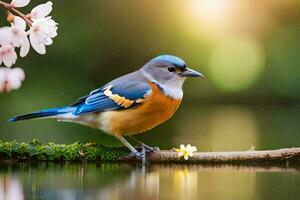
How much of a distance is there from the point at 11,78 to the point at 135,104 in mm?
609

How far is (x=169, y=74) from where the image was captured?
5.54 feet

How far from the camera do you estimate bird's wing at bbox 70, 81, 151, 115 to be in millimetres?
1682

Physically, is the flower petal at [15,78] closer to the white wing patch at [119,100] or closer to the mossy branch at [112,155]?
the mossy branch at [112,155]

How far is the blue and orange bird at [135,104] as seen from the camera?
1.67m

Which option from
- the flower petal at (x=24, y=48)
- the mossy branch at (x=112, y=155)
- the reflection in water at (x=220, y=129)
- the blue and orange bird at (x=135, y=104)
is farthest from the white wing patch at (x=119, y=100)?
the flower petal at (x=24, y=48)

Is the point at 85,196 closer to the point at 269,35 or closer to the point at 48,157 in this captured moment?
the point at 48,157

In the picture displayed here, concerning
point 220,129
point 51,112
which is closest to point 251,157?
point 51,112

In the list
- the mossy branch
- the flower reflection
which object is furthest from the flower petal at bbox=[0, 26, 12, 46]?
the mossy branch

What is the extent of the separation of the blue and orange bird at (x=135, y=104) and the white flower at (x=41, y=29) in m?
0.56

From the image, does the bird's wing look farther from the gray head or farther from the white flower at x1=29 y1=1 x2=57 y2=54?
the white flower at x1=29 y1=1 x2=57 y2=54

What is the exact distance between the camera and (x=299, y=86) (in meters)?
3.33

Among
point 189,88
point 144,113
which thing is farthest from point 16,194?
point 189,88

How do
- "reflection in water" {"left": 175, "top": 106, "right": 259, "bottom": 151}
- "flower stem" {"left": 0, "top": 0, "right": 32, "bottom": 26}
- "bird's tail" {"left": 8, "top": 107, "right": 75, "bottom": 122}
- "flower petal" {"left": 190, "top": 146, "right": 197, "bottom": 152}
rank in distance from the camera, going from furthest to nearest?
"reflection in water" {"left": 175, "top": 106, "right": 259, "bottom": 151} → "bird's tail" {"left": 8, "top": 107, "right": 75, "bottom": 122} → "flower petal" {"left": 190, "top": 146, "right": 197, "bottom": 152} → "flower stem" {"left": 0, "top": 0, "right": 32, "bottom": 26}

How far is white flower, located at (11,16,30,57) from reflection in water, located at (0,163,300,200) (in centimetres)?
29
